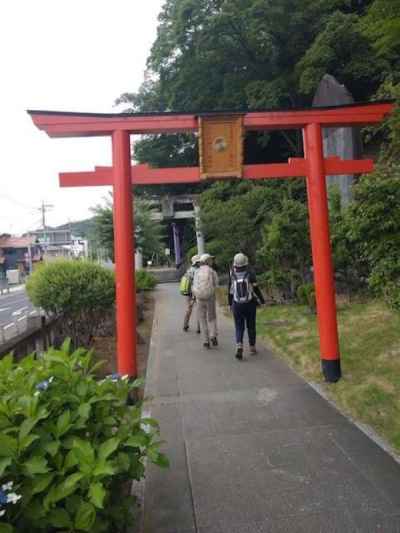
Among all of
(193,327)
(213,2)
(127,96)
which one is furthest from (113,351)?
(127,96)

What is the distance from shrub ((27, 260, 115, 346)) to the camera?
7113mm

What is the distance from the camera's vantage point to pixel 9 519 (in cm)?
178

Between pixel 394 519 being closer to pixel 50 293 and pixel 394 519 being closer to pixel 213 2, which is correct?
pixel 50 293

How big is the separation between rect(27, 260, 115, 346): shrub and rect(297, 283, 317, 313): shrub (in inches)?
185

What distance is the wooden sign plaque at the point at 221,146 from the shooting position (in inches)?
201

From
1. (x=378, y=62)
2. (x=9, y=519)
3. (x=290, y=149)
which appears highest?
(x=378, y=62)

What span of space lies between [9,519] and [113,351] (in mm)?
6315

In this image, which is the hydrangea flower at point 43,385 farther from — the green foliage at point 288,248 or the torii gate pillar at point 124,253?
the green foliage at point 288,248

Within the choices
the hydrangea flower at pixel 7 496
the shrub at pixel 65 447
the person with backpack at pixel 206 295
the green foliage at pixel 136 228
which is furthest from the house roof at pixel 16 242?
the hydrangea flower at pixel 7 496

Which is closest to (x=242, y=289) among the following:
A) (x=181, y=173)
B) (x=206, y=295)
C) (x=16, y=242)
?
(x=206, y=295)

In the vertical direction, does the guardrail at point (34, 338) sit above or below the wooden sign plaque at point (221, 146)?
below

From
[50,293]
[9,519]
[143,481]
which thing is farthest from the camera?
[50,293]

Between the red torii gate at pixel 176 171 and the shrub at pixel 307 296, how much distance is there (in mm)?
4568

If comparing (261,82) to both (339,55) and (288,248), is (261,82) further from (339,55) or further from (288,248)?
(288,248)
